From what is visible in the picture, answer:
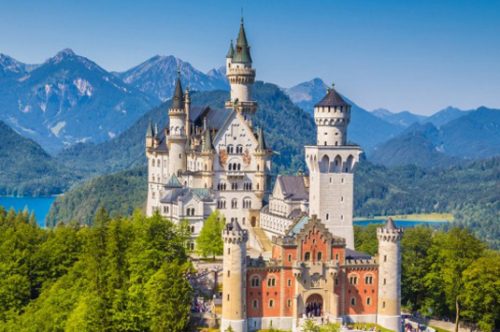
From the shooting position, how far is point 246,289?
314 ft

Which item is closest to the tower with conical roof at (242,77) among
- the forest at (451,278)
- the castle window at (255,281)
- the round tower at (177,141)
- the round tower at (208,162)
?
the round tower at (177,141)

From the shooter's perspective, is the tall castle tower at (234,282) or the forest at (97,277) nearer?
the forest at (97,277)

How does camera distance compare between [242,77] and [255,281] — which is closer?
[255,281]

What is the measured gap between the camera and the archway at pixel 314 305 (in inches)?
3883

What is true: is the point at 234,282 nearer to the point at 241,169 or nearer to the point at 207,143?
the point at 207,143

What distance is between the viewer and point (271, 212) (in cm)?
12444

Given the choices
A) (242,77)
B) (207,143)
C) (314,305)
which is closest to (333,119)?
(314,305)

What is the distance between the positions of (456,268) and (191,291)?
34.6 meters

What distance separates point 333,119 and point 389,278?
68.5 feet

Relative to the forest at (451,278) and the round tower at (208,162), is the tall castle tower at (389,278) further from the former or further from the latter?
the round tower at (208,162)

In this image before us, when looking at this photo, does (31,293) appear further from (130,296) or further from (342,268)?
(342,268)

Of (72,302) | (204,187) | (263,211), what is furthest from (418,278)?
(72,302)

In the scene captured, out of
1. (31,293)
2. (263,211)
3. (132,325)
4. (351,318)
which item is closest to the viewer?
(132,325)

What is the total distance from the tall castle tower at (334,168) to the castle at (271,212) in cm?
12
